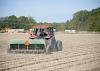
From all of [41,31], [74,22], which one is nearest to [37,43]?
[41,31]

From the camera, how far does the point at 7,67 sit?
7.71 meters

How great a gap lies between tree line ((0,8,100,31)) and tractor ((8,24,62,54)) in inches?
1123

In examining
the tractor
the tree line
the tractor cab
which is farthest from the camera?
the tree line

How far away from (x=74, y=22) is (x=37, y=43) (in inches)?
2113

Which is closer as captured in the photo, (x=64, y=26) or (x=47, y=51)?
(x=47, y=51)

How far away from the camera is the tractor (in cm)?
1157

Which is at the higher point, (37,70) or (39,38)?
(39,38)

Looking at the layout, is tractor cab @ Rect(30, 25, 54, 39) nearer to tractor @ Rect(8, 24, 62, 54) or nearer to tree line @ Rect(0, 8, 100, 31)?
tractor @ Rect(8, 24, 62, 54)

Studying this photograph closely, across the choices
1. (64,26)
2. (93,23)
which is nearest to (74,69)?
(93,23)

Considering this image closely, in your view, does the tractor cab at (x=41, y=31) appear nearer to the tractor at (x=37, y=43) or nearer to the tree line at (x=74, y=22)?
the tractor at (x=37, y=43)

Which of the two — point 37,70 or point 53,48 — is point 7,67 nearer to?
point 37,70

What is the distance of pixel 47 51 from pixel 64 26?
56285 mm

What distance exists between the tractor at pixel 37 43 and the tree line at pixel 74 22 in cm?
2853

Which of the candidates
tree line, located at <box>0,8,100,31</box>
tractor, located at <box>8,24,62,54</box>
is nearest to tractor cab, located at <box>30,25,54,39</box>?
tractor, located at <box>8,24,62,54</box>
